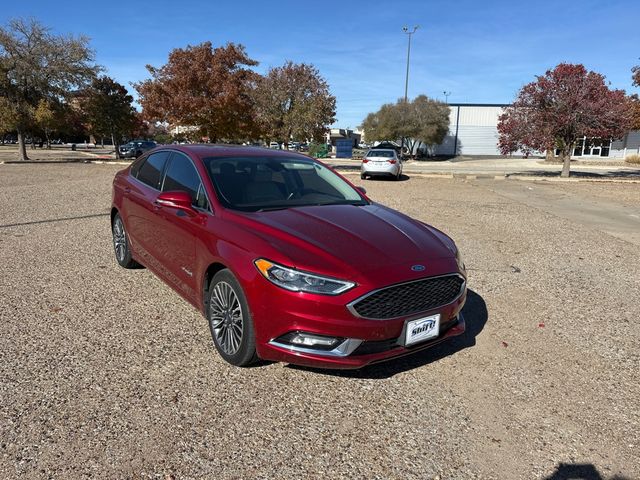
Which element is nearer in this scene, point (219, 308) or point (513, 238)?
point (219, 308)

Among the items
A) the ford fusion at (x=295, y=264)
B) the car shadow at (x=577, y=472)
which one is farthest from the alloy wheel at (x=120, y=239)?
the car shadow at (x=577, y=472)

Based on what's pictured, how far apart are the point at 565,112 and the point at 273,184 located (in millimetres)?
22702

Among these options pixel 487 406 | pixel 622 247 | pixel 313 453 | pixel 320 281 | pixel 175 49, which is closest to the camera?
pixel 313 453

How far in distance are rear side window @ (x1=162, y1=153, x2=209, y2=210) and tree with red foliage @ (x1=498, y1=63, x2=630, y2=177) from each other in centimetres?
2250

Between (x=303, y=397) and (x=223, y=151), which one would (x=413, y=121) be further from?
(x=303, y=397)

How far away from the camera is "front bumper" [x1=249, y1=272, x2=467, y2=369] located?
2.87m

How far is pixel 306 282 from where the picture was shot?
9.56 ft

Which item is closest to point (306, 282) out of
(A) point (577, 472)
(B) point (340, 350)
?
(B) point (340, 350)

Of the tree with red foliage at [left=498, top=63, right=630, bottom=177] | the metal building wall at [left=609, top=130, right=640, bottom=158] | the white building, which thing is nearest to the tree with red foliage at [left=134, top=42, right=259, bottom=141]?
the tree with red foliage at [left=498, top=63, right=630, bottom=177]

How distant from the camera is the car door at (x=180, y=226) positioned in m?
3.84

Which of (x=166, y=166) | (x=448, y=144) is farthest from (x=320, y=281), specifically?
(x=448, y=144)

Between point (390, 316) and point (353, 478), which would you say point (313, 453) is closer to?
point (353, 478)

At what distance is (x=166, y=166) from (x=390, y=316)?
2937mm

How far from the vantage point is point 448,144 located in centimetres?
6475
